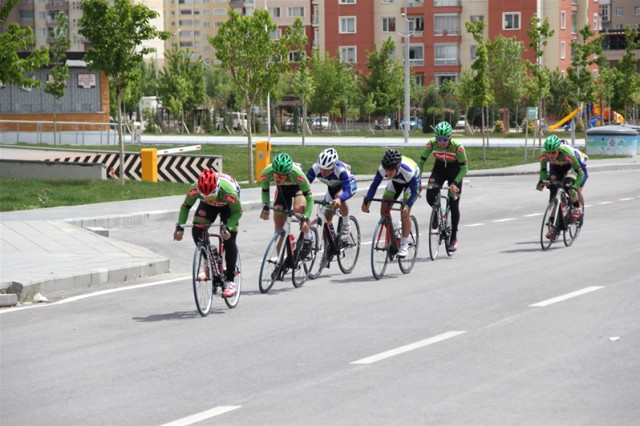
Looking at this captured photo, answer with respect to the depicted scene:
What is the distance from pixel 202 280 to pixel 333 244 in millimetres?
3017

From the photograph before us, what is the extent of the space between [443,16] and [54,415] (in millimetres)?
103910

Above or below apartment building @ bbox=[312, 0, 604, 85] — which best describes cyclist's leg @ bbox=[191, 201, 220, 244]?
below

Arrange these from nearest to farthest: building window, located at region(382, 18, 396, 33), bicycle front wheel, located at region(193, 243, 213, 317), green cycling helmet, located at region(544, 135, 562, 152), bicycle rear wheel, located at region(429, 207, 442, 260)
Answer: bicycle front wheel, located at region(193, 243, 213, 317), bicycle rear wheel, located at region(429, 207, 442, 260), green cycling helmet, located at region(544, 135, 562, 152), building window, located at region(382, 18, 396, 33)

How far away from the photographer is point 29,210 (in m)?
23.9

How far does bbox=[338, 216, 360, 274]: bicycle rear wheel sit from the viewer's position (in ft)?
48.7

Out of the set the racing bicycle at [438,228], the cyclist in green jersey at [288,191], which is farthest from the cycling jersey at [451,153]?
the cyclist in green jersey at [288,191]

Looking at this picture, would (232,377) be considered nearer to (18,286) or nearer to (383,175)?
(18,286)

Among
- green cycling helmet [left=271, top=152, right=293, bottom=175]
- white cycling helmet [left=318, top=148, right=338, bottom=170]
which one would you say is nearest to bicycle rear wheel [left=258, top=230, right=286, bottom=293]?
green cycling helmet [left=271, top=152, right=293, bottom=175]

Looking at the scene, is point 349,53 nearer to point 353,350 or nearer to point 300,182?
point 300,182

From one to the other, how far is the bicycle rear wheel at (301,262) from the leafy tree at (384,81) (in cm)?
7463

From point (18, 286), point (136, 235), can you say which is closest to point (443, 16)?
point (136, 235)

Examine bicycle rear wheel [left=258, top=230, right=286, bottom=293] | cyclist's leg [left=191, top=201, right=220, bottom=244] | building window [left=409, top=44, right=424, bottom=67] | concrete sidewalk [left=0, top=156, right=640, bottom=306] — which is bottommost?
concrete sidewalk [left=0, top=156, right=640, bottom=306]

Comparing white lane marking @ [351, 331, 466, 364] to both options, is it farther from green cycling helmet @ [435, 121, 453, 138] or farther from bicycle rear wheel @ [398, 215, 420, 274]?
green cycling helmet @ [435, 121, 453, 138]

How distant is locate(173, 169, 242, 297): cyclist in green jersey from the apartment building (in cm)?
9534
